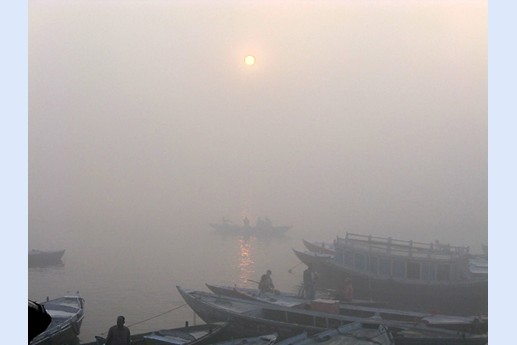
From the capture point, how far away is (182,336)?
34.2 feet

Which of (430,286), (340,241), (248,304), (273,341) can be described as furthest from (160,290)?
(273,341)

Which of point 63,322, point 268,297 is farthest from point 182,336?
point 268,297

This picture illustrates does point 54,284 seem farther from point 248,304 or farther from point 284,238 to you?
point 284,238

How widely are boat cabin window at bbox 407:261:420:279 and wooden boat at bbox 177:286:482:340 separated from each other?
450cm

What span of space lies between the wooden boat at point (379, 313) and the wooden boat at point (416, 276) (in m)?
2.54

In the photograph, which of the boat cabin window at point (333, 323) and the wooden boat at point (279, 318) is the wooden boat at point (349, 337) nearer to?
the wooden boat at point (279, 318)

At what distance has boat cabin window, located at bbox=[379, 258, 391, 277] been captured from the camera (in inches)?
611

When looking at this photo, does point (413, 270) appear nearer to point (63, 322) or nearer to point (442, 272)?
point (442, 272)

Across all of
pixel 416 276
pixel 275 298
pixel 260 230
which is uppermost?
pixel 416 276

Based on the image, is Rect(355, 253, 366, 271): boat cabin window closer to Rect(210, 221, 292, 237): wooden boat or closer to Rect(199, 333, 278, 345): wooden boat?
Rect(199, 333, 278, 345): wooden boat

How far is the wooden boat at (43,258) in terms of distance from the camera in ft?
77.7

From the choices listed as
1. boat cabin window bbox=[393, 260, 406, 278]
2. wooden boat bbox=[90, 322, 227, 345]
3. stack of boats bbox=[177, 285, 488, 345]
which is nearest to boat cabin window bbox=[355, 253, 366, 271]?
boat cabin window bbox=[393, 260, 406, 278]

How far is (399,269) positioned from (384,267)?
1.47ft

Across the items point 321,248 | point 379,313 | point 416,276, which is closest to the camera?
point 379,313
